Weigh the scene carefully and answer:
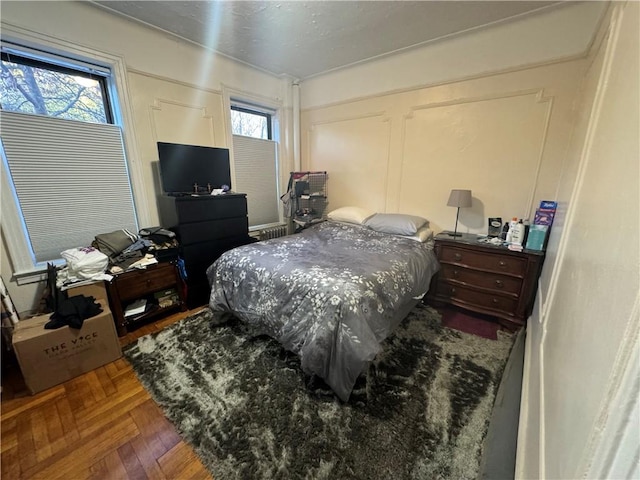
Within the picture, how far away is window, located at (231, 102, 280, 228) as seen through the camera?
335cm

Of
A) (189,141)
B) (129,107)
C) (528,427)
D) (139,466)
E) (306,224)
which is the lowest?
(139,466)

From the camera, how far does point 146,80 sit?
8.09 feet

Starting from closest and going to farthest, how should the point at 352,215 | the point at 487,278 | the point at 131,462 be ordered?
the point at 131,462 < the point at 487,278 < the point at 352,215

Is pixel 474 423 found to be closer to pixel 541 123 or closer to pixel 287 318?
pixel 287 318

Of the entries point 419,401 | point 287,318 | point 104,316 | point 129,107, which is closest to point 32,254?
point 104,316

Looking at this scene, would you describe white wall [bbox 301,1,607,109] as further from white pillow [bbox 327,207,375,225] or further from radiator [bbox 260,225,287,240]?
radiator [bbox 260,225,287,240]

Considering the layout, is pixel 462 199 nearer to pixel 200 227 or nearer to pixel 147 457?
pixel 200 227

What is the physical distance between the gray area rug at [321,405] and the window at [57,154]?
1.19 metres

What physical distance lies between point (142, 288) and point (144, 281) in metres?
0.06

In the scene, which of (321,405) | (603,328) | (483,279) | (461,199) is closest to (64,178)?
(321,405)

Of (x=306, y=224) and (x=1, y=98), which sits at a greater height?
(x=1, y=98)

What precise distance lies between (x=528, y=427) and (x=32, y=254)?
3.44 meters

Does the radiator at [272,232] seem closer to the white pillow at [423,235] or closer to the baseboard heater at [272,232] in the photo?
the baseboard heater at [272,232]

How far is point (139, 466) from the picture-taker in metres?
1.24
